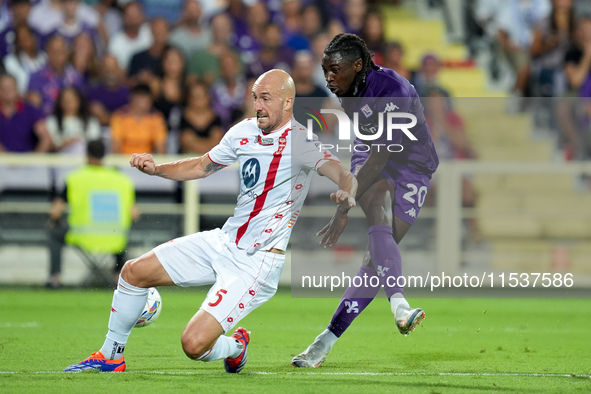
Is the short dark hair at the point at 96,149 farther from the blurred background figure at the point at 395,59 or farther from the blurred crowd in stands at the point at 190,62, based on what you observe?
the blurred background figure at the point at 395,59

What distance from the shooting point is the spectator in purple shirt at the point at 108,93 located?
1312 centimetres

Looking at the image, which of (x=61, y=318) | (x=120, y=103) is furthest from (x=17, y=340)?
(x=120, y=103)

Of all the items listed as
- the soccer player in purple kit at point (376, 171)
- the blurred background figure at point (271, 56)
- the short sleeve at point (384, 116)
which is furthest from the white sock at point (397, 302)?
the blurred background figure at point (271, 56)

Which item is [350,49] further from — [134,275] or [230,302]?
[134,275]

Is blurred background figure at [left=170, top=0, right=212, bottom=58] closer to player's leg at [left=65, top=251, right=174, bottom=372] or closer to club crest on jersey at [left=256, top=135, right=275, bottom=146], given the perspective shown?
club crest on jersey at [left=256, top=135, right=275, bottom=146]

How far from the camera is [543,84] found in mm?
14273

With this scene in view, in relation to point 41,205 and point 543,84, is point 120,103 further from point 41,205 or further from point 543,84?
point 543,84

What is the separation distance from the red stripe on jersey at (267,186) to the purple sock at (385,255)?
0.98 meters

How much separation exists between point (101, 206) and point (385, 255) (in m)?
5.86

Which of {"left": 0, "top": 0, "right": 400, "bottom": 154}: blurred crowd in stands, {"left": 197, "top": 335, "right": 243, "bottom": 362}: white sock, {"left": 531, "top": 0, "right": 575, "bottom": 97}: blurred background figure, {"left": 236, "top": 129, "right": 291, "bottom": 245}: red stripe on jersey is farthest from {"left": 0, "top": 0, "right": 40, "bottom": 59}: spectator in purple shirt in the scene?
{"left": 197, "top": 335, "right": 243, "bottom": 362}: white sock

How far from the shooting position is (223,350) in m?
5.90

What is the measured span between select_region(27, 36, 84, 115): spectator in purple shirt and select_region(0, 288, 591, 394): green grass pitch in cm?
314

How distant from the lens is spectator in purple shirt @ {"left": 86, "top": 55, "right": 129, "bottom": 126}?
43.0 ft

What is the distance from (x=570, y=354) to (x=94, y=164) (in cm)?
628
